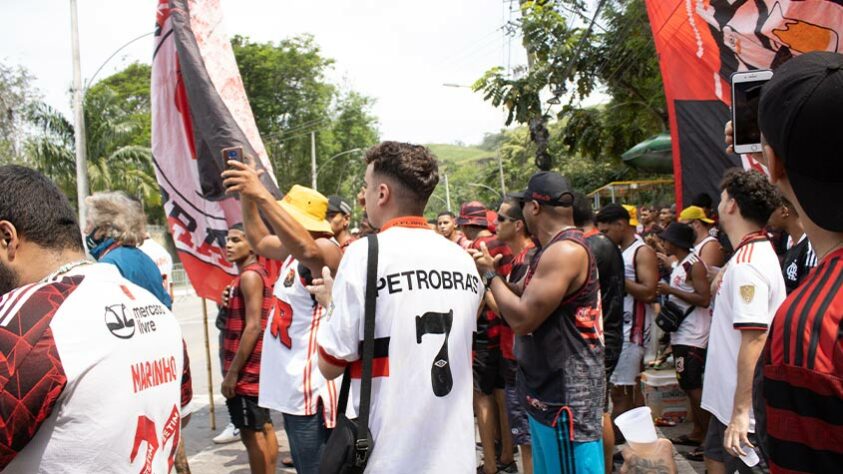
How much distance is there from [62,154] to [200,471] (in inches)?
973

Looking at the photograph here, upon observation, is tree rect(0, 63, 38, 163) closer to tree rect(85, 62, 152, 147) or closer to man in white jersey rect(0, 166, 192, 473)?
tree rect(85, 62, 152, 147)

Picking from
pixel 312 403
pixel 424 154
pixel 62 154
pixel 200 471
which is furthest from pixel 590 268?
pixel 62 154

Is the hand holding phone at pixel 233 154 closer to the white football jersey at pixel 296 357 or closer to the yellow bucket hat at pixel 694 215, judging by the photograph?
the white football jersey at pixel 296 357

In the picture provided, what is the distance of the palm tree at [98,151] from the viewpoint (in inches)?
1029

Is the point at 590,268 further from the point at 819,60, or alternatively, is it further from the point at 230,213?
the point at 230,213

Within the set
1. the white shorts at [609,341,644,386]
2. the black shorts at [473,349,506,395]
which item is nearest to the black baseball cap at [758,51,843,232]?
the black shorts at [473,349,506,395]

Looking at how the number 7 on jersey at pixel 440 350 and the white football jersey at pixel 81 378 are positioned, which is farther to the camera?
the number 7 on jersey at pixel 440 350

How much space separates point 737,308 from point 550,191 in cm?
114

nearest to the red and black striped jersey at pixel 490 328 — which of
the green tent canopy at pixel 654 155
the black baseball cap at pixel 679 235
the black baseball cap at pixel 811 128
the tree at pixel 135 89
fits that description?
the black baseball cap at pixel 679 235

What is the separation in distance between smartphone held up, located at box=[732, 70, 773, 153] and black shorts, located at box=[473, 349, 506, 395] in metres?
3.96

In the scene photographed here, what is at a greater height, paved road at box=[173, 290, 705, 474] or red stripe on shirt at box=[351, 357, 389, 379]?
red stripe on shirt at box=[351, 357, 389, 379]

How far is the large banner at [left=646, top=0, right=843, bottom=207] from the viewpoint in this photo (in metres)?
3.94

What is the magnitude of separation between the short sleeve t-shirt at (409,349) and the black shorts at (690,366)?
134 inches

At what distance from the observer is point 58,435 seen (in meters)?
1.86
